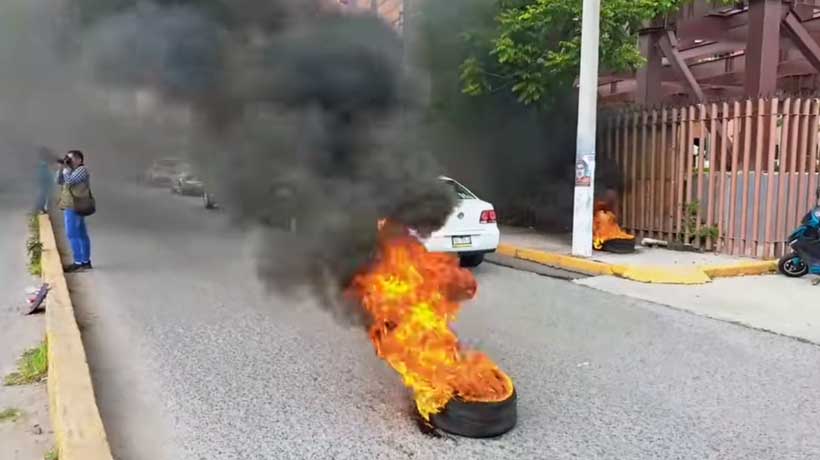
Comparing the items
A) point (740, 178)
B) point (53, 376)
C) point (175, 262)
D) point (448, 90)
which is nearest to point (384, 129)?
point (53, 376)

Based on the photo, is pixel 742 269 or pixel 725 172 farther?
pixel 725 172

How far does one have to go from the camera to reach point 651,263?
8.19 m

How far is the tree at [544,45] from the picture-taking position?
30.5 feet

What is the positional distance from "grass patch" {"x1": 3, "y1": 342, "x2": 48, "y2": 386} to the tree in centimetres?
722

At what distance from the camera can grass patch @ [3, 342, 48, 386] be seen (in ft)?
13.6

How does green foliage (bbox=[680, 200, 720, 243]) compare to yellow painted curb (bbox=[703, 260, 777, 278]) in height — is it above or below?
above

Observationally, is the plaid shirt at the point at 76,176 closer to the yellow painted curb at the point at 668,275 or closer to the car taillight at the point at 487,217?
the car taillight at the point at 487,217

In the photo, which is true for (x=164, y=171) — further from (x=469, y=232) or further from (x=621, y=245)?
(x=621, y=245)

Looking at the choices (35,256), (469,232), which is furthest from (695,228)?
(35,256)

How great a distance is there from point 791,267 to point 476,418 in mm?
5935

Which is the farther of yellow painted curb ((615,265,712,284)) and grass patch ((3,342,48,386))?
yellow painted curb ((615,265,712,284))

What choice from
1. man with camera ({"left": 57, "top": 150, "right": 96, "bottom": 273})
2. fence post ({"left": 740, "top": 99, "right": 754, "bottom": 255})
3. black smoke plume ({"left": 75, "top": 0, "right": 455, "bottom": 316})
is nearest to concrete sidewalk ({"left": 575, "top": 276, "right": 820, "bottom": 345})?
fence post ({"left": 740, "top": 99, "right": 754, "bottom": 255})

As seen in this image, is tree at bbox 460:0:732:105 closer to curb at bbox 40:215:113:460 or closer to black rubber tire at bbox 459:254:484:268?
black rubber tire at bbox 459:254:484:268

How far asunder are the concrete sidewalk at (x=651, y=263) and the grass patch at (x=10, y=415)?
6.10 metres
